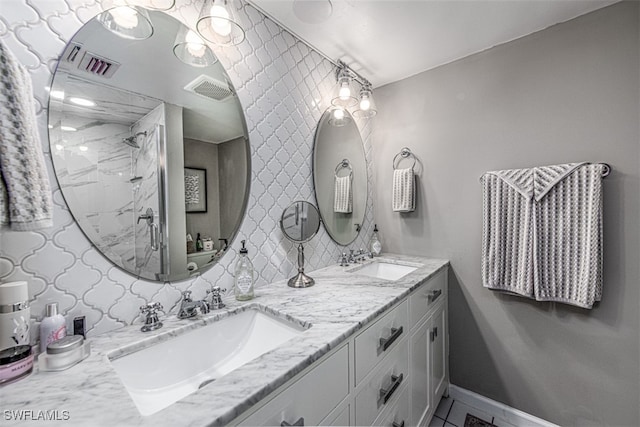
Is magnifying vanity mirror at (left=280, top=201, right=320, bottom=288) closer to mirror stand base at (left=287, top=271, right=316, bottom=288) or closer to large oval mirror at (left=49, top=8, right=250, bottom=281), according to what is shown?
mirror stand base at (left=287, top=271, right=316, bottom=288)

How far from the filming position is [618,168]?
48.9 inches

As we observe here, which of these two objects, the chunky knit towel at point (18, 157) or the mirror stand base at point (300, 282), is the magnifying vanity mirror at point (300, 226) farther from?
the chunky knit towel at point (18, 157)

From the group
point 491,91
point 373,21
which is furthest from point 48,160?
point 491,91

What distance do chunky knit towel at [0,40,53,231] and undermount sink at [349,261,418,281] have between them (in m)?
1.46

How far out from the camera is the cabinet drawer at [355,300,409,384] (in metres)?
0.83

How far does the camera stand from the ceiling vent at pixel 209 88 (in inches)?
39.6

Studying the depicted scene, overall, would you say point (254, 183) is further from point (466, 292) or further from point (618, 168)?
point (618, 168)

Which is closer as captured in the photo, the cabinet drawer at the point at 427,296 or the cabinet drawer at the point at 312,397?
the cabinet drawer at the point at 312,397

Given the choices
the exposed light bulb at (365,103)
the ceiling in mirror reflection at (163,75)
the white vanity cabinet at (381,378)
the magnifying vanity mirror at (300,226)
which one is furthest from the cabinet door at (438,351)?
the ceiling in mirror reflection at (163,75)

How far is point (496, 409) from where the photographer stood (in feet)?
5.06

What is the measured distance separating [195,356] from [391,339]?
714 millimetres

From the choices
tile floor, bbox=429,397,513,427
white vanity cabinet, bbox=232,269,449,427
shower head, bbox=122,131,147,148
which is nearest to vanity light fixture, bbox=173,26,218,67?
shower head, bbox=122,131,147,148

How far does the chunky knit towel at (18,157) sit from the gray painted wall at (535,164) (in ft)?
6.20

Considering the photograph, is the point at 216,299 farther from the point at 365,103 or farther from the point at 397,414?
the point at 365,103
